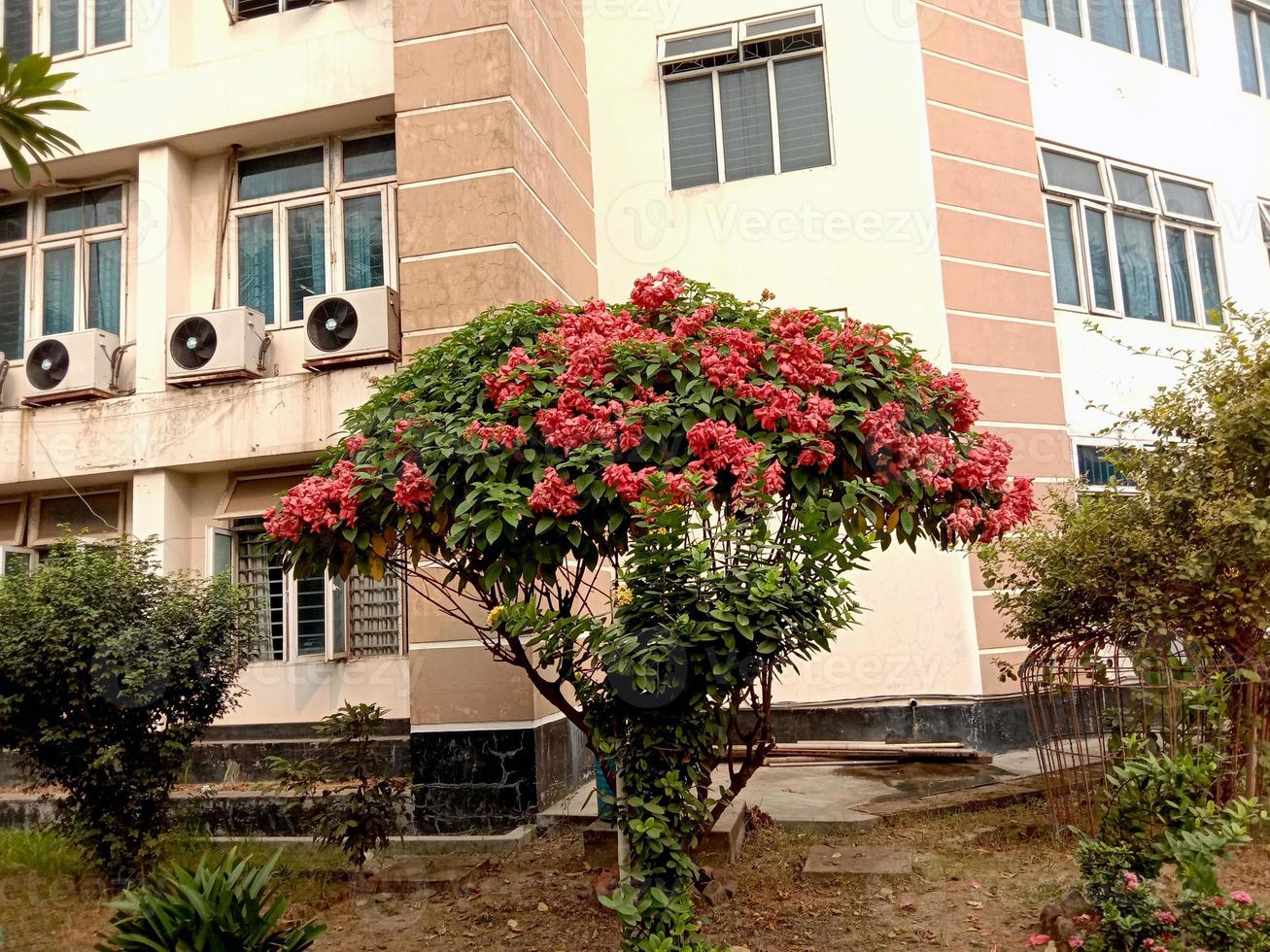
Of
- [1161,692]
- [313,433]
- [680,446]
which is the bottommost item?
[1161,692]

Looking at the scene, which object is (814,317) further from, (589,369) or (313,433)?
(313,433)

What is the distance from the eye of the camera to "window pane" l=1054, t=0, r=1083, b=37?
38.7ft

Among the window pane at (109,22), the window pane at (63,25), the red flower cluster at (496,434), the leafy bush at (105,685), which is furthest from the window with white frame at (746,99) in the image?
the leafy bush at (105,685)

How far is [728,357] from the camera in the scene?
5176mm

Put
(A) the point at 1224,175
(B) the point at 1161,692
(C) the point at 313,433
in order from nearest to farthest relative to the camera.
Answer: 1. (B) the point at 1161,692
2. (C) the point at 313,433
3. (A) the point at 1224,175

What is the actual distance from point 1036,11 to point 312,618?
408 inches

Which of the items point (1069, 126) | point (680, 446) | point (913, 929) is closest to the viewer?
point (680, 446)

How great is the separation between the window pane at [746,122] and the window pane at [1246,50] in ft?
23.4

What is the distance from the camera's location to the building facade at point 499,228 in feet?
29.6

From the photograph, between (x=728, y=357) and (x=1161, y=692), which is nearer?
(x=728, y=357)

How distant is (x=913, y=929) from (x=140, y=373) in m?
8.23

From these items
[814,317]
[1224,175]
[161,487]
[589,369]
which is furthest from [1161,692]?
[1224,175]

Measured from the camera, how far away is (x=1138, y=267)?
473 inches

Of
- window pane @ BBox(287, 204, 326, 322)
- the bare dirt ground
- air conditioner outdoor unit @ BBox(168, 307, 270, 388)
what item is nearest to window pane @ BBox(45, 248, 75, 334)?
air conditioner outdoor unit @ BBox(168, 307, 270, 388)
